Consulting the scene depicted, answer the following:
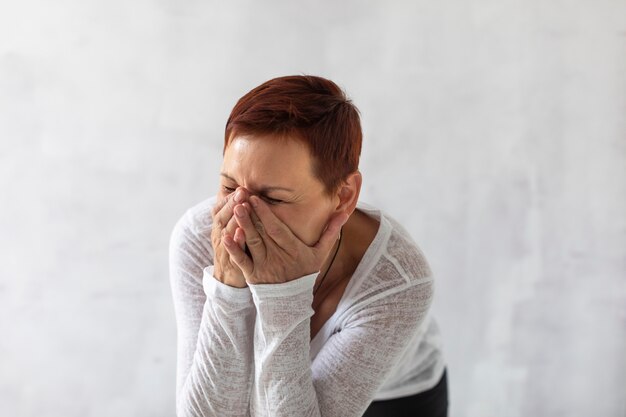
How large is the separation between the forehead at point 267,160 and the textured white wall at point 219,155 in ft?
3.35

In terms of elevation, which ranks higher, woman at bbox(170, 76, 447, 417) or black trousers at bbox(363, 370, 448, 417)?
woman at bbox(170, 76, 447, 417)

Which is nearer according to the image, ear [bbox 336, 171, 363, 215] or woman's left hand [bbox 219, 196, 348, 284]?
woman's left hand [bbox 219, 196, 348, 284]

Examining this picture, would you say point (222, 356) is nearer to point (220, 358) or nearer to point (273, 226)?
point (220, 358)

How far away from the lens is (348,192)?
1.28 meters

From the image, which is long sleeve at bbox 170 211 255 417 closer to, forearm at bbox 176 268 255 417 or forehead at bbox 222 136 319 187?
forearm at bbox 176 268 255 417

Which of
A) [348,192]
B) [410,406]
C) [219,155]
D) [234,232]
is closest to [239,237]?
[234,232]

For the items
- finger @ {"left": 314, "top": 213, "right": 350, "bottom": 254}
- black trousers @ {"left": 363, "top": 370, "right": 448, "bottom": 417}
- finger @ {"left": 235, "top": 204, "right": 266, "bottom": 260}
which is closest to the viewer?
finger @ {"left": 235, "top": 204, "right": 266, "bottom": 260}

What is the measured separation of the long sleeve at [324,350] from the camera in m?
1.20

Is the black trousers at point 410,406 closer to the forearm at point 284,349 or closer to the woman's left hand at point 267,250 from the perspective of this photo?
the forearm at point 284,349

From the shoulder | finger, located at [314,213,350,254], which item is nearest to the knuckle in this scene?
finger, located at [314,213,350,254]

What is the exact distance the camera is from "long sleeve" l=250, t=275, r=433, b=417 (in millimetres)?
1202

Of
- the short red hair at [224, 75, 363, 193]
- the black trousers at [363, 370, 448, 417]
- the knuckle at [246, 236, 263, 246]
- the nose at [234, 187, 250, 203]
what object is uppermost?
the short red hair at [224, 75, 363, 193]

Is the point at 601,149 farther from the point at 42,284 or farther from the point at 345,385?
the point at 42,284

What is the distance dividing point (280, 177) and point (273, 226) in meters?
0.07
